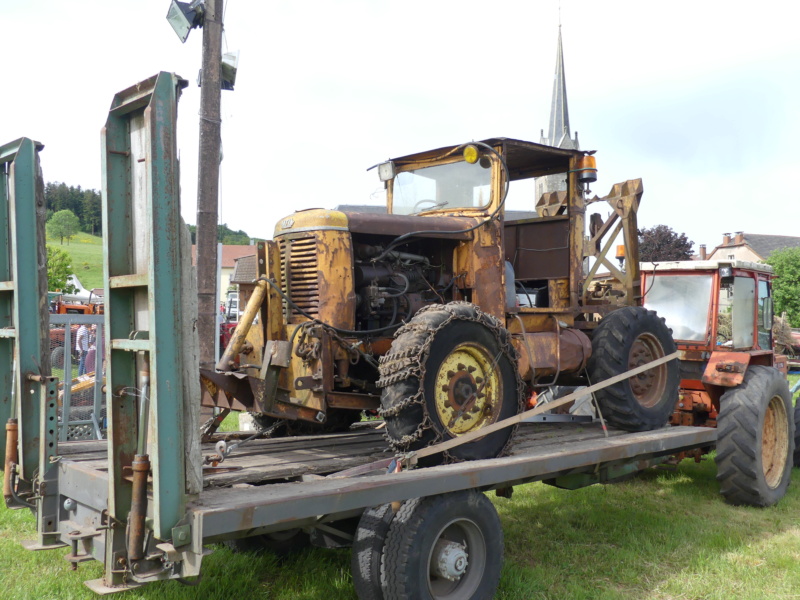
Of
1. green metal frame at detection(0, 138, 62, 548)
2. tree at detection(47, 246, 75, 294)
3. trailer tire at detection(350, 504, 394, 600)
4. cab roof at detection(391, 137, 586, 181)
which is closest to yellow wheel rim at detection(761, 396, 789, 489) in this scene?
cab roof at detection(391, 137, 586, 181)

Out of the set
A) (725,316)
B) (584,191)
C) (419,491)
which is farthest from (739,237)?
(419,491)

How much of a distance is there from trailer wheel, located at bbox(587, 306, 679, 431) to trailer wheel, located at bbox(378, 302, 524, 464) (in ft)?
4.40

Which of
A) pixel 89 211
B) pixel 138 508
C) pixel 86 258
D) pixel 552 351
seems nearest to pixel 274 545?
pixel 138 508

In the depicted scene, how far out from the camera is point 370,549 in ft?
11.6

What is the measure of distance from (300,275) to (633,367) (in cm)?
303

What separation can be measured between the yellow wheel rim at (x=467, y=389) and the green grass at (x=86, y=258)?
145 ft

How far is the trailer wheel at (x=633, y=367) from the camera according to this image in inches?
223

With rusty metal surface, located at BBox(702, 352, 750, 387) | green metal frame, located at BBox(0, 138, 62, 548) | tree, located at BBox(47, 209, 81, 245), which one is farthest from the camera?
tree, located at BBox(47, 209, 81, 245)

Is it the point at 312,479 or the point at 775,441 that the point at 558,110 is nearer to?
the point at 775,441

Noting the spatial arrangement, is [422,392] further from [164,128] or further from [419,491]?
[164,128]

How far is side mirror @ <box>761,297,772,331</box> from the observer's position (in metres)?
7.67

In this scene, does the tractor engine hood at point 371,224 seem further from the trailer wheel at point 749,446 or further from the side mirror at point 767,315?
the side mirror at point 767,315

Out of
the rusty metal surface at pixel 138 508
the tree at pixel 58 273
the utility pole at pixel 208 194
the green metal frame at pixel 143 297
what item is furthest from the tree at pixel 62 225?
the rusty metal surface at pixel 138 508

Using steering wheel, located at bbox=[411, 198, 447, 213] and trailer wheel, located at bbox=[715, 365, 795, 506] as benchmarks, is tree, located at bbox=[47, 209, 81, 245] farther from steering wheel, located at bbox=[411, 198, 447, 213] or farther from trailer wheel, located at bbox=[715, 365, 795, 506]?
trailer wheel, located at bbox=[715, 365, 795, 506]
